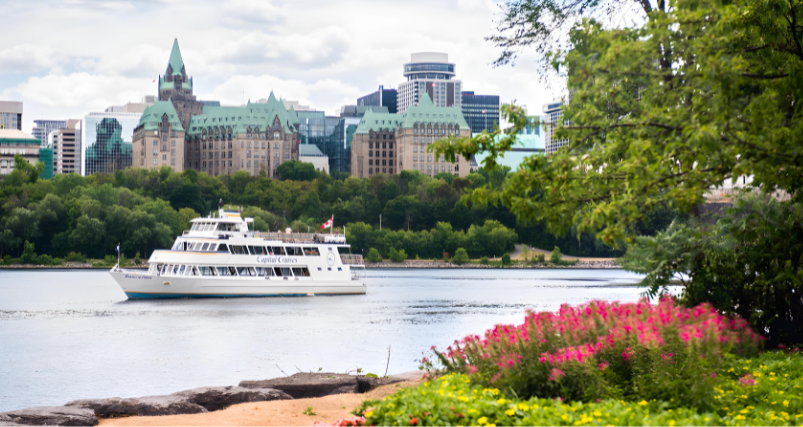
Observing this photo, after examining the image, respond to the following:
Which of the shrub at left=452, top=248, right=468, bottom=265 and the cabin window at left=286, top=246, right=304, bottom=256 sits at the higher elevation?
the cabin window at left=286, top=246, right=304, bottom=256

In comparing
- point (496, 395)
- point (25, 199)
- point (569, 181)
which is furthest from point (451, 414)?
point (25, 199)

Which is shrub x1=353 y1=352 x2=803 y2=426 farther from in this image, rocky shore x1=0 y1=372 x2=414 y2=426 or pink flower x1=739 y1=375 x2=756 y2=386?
rocky shore x1=0 y1=372 x2=414 y2=426

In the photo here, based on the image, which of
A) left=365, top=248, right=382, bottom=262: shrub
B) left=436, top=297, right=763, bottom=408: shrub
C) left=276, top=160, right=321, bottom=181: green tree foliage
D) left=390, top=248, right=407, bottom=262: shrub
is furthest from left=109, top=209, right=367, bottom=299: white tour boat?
left=276, top=160, right=321, bottom=181: green tree foliage

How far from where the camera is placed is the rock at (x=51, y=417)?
1273 cm

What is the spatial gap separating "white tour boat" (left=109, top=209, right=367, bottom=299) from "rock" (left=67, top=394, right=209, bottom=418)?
4197 cm

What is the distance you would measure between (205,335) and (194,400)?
2344 cm

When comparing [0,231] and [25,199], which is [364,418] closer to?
[0,231]

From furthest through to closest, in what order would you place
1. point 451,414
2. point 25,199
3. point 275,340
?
point 25,199 → point 275,340 → point 451,414

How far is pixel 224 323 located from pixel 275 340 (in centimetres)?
827

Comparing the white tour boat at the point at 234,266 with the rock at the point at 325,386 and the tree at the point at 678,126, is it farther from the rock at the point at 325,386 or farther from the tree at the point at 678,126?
the tree at the point at 678,126

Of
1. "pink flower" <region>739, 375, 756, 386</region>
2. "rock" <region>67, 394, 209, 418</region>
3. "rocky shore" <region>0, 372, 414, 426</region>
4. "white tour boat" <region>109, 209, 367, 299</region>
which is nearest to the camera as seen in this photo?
"pink flower" <region>739, 375, 756, 386</region>

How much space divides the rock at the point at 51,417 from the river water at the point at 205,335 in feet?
28.0

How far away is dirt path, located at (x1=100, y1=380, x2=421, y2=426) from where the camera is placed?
12531 millimetres

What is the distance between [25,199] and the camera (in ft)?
391
